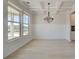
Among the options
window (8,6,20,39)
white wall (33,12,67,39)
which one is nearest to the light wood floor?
window (8,6,20,39)

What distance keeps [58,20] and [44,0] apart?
780 centimetres

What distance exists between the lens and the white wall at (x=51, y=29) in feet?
48.9

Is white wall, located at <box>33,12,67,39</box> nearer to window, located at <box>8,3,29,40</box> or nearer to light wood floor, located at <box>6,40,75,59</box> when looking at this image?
window, located at <box>8,3,29,40</box>

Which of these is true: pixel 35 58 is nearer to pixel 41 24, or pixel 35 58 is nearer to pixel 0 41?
pixel 0 41

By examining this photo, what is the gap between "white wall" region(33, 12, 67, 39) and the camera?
48.9 feet

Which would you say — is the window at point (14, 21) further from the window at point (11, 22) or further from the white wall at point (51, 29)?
the white wall at point (51, 29)

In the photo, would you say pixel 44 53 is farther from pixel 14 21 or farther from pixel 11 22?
pixel 14 21

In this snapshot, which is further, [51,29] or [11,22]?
[51,29]

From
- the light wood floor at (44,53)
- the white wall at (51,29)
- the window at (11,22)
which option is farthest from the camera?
the white wall at (51,29)

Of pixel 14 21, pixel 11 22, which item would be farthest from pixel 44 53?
pixel 14 21

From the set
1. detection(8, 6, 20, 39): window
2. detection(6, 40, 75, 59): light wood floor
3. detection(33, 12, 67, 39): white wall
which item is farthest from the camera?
detection(33, 12, 67, 39): white wall

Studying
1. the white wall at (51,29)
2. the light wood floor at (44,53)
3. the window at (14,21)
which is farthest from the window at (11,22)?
the white wall at (51,29)

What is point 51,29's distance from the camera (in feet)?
49.3
